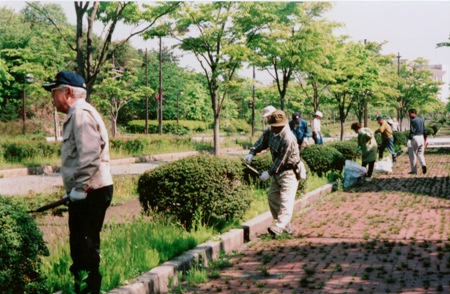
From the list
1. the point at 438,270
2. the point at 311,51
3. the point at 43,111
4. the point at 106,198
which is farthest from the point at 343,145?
the point at 43,111

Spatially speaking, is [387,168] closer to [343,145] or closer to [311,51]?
[343,145]

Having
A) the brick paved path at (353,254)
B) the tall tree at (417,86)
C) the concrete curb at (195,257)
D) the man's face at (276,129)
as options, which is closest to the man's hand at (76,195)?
the concrete curb at (195,257)

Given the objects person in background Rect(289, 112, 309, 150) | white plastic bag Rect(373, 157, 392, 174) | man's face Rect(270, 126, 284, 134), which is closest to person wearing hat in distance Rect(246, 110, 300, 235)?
man's face Rect(270, 126, 284, 134)

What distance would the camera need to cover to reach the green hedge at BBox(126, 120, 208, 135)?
43594mm

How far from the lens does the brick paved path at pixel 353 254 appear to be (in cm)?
471

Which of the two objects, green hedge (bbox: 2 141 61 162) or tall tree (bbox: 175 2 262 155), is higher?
tall tree (bbox: 175 2 262 155)

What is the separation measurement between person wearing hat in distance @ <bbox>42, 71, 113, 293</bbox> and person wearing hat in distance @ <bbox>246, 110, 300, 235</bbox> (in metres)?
3.46

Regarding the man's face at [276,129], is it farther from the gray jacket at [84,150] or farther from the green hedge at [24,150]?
the green hedge at [24,150]

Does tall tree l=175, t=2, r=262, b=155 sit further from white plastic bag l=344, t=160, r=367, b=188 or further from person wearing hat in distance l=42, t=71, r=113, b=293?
person wearing hat in distance l=42, t=71, r=113, b=293

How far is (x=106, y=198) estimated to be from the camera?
368 cm

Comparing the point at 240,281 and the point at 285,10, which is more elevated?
the point at 285,10

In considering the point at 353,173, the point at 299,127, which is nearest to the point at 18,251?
the point at 299,127

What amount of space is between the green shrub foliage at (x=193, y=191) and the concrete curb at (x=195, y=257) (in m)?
0.34

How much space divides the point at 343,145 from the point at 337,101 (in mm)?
12450
